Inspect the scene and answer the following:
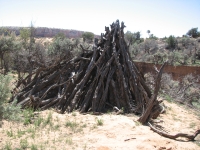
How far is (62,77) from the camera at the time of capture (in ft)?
25.6

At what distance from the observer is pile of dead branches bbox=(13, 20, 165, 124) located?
6758 millimetres

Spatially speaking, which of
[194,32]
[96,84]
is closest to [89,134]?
[96,84]

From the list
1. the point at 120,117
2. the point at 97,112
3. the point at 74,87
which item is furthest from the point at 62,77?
the point at 120,117

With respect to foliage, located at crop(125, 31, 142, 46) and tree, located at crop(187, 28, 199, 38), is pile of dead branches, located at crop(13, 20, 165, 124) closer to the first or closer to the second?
foliage, located at crop(125, 31, 142, 46)

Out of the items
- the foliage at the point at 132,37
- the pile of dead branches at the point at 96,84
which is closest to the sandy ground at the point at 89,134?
the pile of dead branches at the point at 96,84

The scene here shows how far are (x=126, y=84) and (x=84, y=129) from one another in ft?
8.86

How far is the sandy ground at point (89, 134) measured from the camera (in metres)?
4.16

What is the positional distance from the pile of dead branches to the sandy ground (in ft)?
2.27

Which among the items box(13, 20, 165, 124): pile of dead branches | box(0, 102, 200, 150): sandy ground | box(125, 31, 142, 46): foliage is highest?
box(125, 31, 142, 46): foliage

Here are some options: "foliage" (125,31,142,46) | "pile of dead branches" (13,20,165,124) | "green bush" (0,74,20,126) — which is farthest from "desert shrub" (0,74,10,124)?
"foliage" (125,31,142,46)

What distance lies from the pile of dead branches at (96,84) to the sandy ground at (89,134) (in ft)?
2.27

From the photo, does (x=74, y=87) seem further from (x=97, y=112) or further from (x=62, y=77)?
(x=97, y=112)

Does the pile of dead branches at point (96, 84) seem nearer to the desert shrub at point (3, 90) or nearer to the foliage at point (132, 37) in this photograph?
→ the desert shrub at point (3, 90)

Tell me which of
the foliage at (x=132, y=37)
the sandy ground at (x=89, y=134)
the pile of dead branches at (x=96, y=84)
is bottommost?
the sandy ground at (x=89, y=134)
